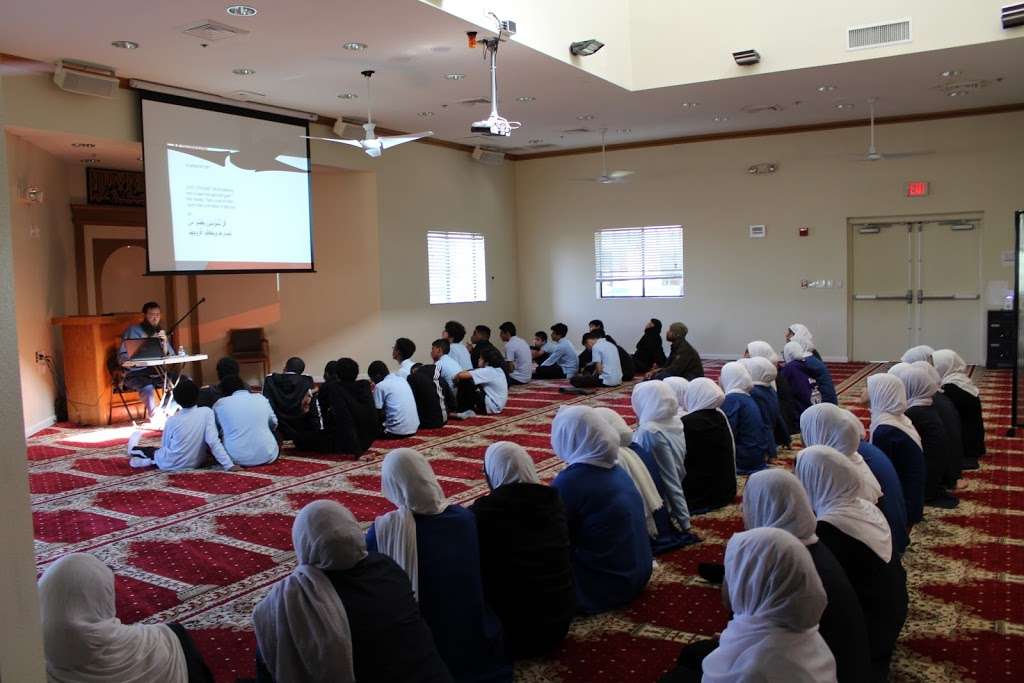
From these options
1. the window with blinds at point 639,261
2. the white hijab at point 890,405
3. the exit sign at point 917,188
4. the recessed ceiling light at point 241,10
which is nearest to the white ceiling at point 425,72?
the recessed ceiling light at point 241,10

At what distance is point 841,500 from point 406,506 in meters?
1.31

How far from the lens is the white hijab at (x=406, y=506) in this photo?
2.48 meters

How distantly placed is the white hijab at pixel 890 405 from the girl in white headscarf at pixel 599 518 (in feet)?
4.95

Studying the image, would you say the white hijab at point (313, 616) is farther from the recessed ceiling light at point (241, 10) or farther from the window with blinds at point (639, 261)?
the window with blinds at point (639, 261)

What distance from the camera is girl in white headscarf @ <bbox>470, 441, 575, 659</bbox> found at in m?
2.71

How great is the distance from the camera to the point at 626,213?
1189 cm

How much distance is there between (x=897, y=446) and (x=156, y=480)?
14.0ft

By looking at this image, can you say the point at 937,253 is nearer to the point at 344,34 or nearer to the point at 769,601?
the point at 344,34

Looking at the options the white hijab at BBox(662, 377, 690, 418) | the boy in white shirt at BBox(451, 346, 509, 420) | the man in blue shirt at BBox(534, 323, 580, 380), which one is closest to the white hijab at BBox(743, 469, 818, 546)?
the white hijab at BBox(662, 377, 690, 418)

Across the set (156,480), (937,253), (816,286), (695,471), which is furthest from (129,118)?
(937,253)

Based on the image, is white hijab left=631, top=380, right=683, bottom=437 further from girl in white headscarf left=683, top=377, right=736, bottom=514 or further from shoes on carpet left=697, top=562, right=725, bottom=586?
shoes on carpet left=697, top=562, right=725, bottom=586

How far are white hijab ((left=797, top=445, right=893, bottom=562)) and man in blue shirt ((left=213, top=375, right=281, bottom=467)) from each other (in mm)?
3993

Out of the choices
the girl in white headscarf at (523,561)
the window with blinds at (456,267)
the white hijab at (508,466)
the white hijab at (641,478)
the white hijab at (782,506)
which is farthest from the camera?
the window with blinds at (456,267)

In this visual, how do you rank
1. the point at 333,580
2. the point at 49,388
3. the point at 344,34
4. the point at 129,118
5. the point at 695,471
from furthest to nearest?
the point at 49,388 < the point at 129,118 < the point at 344,34 < the point at 695,471 < the point at 333,580
